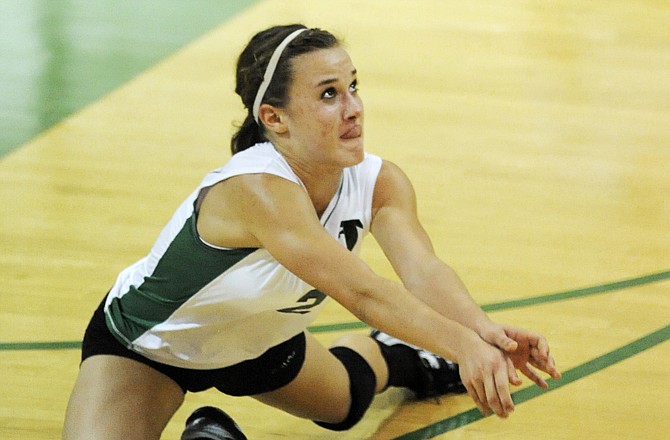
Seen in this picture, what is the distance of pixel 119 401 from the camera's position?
2.63m

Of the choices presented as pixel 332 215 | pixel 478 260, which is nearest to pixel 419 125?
pixel 478 260

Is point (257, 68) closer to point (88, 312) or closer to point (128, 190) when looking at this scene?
point (88, 312)

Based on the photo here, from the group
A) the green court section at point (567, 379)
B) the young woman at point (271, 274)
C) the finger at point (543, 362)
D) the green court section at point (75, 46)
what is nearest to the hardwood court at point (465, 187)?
the green court section at point (567, 379)

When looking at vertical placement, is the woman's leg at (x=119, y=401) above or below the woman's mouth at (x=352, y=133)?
below

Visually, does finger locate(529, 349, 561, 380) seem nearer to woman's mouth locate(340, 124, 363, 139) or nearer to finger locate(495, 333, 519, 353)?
finger locate(495, 333, 519, 353)

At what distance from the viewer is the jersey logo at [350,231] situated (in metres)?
2.64

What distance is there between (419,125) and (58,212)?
1612mm

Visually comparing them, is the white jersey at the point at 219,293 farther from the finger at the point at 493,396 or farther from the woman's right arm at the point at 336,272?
the finger at the point at 493,396

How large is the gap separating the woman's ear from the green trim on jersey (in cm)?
26

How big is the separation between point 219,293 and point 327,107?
0.48m

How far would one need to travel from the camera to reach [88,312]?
3.57m

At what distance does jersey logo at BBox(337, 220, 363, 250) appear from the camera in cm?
264

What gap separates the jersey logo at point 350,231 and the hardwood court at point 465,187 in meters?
0.60

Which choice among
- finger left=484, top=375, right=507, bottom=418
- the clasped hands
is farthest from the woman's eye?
finger left=484, top=375, right=507, bottom=418
